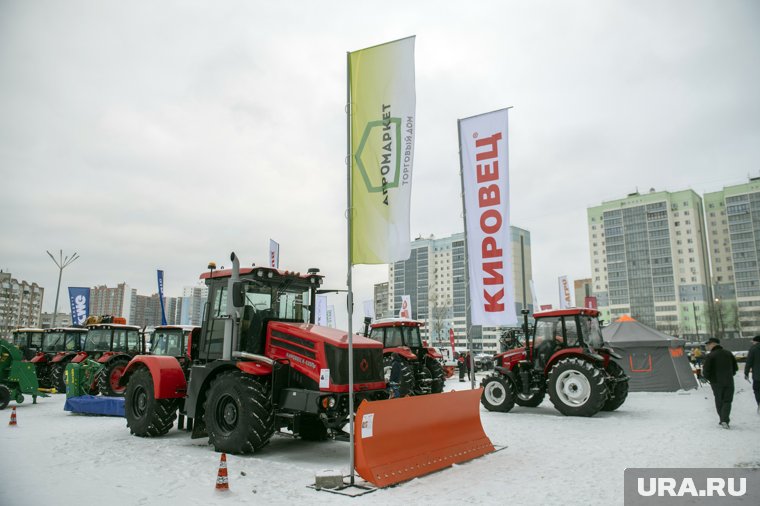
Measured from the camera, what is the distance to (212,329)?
7.61 m

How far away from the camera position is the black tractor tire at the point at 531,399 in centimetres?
1176

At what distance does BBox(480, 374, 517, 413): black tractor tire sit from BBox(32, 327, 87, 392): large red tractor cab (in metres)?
13.3

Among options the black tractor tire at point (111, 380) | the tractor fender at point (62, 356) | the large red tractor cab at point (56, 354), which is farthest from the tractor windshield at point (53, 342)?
the black tractor tire at point (111, 380)

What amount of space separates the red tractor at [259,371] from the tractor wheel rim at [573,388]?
17.7 ft

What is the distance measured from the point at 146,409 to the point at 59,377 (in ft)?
33.0

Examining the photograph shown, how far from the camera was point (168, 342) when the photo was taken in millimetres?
12906

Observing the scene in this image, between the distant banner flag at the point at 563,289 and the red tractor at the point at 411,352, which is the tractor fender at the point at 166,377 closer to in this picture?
the red tractor at the point at 411,352

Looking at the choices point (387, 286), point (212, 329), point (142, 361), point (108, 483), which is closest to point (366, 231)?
point (212, 329)

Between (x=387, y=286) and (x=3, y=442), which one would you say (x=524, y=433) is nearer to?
(x=3, y=442)

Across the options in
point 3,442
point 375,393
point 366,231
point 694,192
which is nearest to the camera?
point 366,231

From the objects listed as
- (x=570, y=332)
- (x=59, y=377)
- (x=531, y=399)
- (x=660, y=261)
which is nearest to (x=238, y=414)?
(x=531, y=399)

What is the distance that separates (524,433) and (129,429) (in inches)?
278

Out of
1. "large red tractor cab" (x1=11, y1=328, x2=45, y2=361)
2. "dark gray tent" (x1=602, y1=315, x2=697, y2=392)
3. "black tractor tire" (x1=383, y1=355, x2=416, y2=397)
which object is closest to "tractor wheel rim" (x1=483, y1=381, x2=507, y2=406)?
"black tractor tire" (x1=383, y1=355, x2=416, y2=397)

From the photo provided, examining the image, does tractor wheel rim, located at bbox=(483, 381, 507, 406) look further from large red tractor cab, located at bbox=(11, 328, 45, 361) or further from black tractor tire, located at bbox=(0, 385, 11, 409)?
large red tractor cab, located at bbox=(11, 328, 45, 361)
